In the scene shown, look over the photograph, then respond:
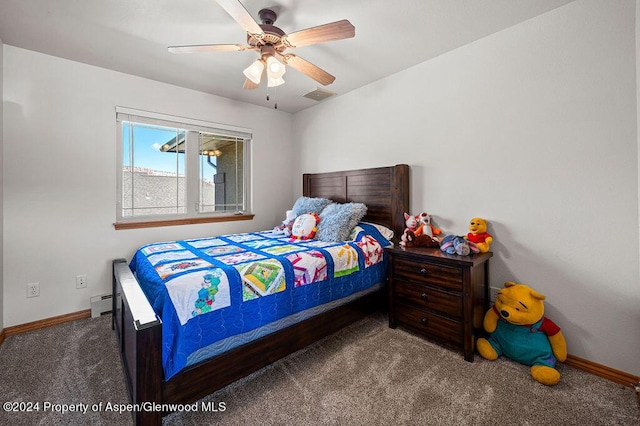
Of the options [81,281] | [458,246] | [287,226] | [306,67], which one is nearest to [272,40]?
[306,67]

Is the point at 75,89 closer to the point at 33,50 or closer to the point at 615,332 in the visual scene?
the point at 33,50

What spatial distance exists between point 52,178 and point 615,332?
4.48m

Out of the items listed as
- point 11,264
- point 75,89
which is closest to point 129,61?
point 75,89

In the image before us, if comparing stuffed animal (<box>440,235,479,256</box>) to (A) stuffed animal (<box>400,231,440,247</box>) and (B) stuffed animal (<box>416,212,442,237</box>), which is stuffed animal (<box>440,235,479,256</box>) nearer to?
(A) stuffed animal (<box>400,231,440,247</box>)

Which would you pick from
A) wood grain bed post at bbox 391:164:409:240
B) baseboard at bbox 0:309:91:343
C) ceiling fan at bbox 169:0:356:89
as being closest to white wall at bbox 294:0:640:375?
wood grain bed post at bbox 391:164:409:240

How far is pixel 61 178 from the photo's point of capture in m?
2.45

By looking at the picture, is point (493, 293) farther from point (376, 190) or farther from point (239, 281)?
point (239, 281)

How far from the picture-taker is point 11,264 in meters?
2.27

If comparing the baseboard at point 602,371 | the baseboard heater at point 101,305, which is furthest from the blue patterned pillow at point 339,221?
the baseboard heater at point 101,305

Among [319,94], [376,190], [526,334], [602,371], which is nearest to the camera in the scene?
[602,371]

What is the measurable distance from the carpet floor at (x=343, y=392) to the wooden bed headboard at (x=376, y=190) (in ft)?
4.09

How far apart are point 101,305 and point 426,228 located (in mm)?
3194

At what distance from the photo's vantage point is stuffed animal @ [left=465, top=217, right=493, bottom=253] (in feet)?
6.84

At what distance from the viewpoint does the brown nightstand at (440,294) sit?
1880 mm
